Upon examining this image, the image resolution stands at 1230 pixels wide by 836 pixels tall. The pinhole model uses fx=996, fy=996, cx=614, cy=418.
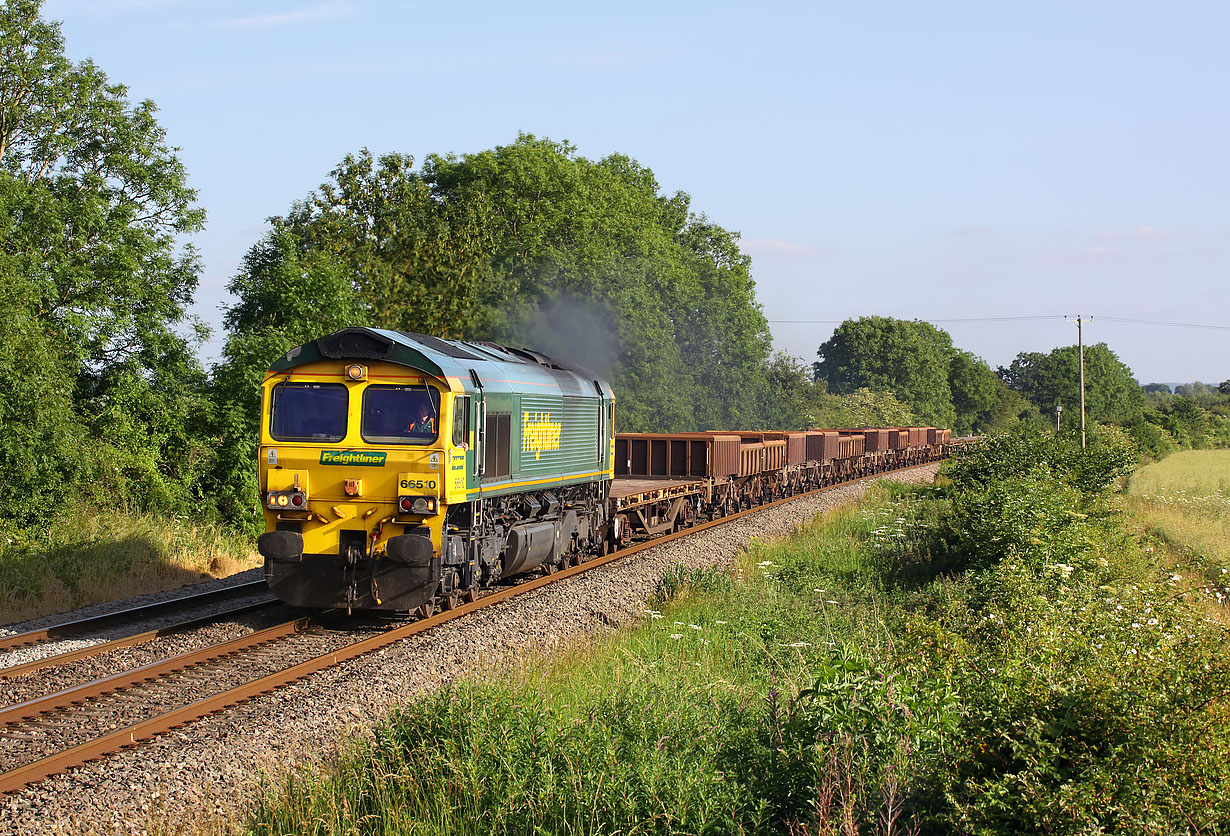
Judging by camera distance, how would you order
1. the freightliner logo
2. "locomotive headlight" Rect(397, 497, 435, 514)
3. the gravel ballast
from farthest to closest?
the freightliner logo < "locomotive headlight" Rect(397, 497, 435, 514) < the gravel ballast

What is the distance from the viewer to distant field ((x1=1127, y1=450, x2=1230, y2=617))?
16.5 meters

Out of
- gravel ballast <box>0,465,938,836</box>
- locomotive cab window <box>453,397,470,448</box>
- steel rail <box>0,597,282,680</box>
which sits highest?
locomotive cab window <box>453,397,470,448</box>

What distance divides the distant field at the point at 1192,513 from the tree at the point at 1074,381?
2741 inches

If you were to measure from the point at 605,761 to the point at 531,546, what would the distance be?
791 cm

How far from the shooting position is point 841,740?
536 centimetres

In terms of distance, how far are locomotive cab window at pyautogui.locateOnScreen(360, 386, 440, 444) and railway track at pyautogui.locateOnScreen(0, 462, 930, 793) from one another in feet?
7.24

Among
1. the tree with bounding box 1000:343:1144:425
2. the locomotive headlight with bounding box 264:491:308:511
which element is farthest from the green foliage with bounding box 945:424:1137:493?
the tree with bounding box 1000:343:1144:425

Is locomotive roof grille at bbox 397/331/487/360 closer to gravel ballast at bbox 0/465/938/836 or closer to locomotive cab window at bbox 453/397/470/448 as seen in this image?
locomotive cab window at bbox 453/397/470/448

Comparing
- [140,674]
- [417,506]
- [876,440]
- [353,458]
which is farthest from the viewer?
[876,440]

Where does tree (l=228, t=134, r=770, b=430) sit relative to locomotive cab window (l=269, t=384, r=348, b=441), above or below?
above

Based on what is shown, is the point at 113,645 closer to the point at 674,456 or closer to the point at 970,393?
the point at 674,456

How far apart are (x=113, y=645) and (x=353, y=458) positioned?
315 cm

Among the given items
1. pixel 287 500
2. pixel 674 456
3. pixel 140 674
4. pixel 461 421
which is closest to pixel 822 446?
pixel 674 456

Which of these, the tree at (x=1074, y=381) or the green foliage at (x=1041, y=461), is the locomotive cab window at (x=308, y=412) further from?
the tree at (x=1074, y=381)
